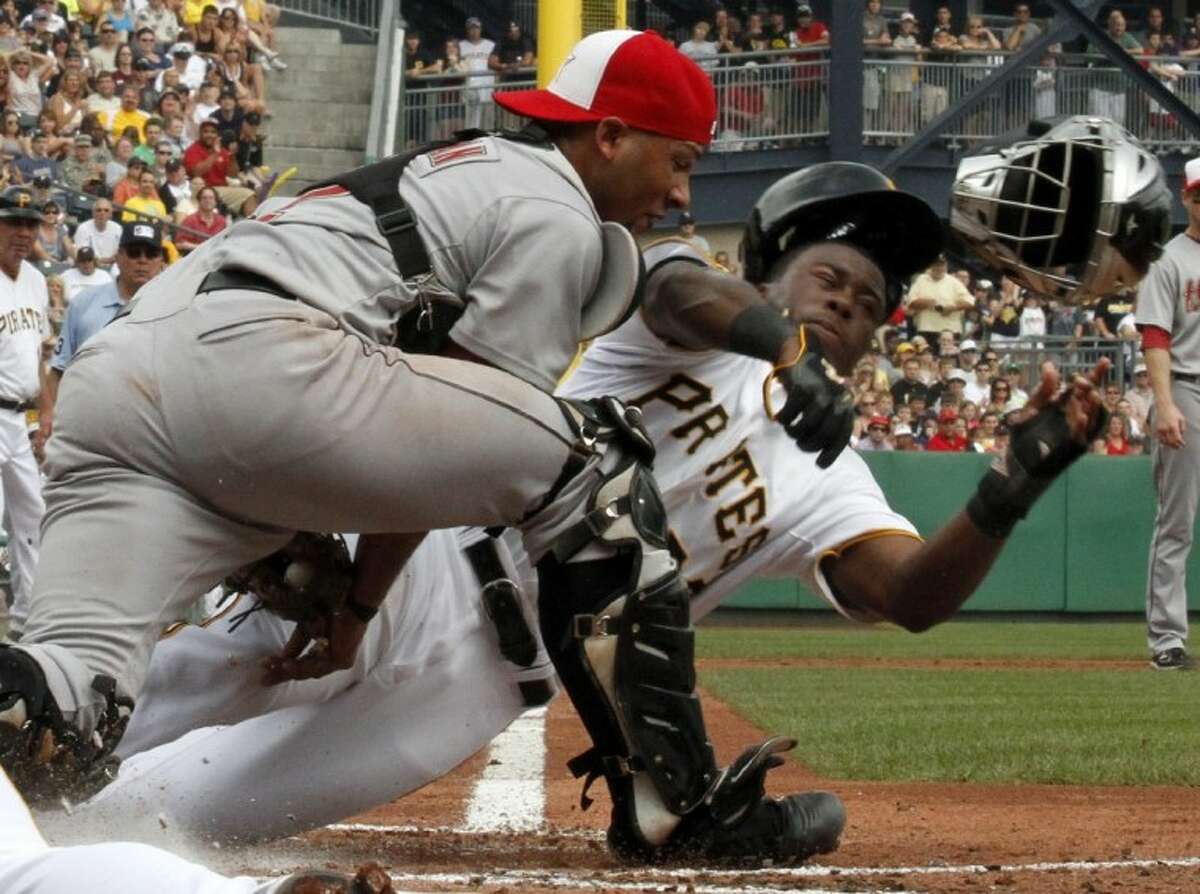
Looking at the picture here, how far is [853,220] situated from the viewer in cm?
481

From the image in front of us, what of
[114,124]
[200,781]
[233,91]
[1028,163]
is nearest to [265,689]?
[200,781]

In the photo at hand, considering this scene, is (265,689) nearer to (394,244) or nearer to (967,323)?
(394,244)

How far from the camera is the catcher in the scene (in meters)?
Result: 4.38

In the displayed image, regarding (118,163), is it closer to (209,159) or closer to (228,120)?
(209,159)

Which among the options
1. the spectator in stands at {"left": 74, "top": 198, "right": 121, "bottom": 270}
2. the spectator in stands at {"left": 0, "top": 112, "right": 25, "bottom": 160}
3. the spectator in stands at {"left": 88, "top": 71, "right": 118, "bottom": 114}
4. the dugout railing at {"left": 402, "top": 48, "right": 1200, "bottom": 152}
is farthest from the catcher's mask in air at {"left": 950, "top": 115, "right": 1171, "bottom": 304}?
the dugout railing at {"left": 402, "top": 48, "right": 1200, "bottom": 152}

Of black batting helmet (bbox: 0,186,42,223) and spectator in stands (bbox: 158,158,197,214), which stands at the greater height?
black batting helmet (bbox: 0,186,42,223)

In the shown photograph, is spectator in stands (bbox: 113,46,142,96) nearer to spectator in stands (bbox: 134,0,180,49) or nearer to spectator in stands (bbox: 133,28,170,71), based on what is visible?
Answer: spectator in stands (bbox: 133,28,170,71)

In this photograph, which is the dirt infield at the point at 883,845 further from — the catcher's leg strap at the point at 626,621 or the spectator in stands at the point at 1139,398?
the spectator in stands at the point at 1139,398

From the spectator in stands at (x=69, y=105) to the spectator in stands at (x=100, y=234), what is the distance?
2.15 m

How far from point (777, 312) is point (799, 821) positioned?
1.04 metres

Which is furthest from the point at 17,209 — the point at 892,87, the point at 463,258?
the point at 892,87

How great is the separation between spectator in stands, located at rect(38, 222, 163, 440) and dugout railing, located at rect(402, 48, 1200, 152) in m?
12.6

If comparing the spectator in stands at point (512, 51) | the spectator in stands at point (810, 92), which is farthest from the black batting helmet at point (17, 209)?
the spectator in stands at point (512, 51)

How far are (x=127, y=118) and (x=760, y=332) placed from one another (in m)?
16.0
